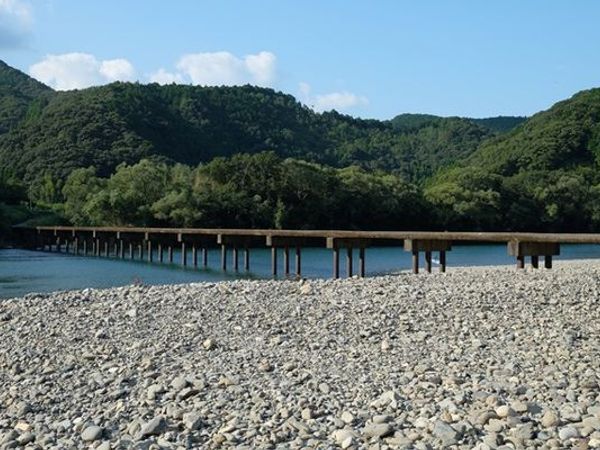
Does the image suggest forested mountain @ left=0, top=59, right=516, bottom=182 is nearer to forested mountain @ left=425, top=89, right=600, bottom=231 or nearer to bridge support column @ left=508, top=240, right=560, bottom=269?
forested mountain @ left=425, top=89, right=600, bottom=231

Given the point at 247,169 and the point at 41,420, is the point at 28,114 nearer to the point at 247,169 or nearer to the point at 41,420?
the point at 247,169

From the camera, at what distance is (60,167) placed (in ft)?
365

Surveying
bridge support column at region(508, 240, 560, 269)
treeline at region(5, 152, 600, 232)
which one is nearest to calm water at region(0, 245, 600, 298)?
bridge support column at region(508, 240, 560, 269)

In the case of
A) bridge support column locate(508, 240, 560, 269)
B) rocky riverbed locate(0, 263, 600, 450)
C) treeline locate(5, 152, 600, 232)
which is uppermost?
treeline locate(5, 152, 600, 232)

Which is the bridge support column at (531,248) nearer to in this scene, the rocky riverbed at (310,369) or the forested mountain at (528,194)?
the rocky riverbed at (310,369)

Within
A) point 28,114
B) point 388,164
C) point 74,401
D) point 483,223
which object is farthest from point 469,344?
point 388,164

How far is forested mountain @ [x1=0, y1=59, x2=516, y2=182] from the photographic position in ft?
384

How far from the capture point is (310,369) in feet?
30.1

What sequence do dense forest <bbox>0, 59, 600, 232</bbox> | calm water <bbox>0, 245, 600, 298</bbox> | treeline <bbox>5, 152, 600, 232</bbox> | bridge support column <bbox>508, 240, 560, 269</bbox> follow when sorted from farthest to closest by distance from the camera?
dense forest <bbox>0, 59, 600, 232</bbox> < treeline <bbox>5, 152, 600, 232</bbox> < calm water <bbox>0, 245, 600, 298</bbox> < bridge support column <bbox>508, 240, 560, 269</bbox>

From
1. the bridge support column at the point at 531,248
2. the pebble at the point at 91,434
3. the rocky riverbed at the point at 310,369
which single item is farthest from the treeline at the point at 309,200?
the pebble at the point at 91,434

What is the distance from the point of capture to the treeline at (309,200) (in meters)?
73.5

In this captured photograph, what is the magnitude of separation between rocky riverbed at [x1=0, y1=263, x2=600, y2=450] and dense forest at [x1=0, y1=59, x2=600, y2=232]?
58.0 metres

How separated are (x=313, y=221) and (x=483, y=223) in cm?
1873

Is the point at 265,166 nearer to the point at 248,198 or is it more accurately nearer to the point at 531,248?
the point at 248,198
